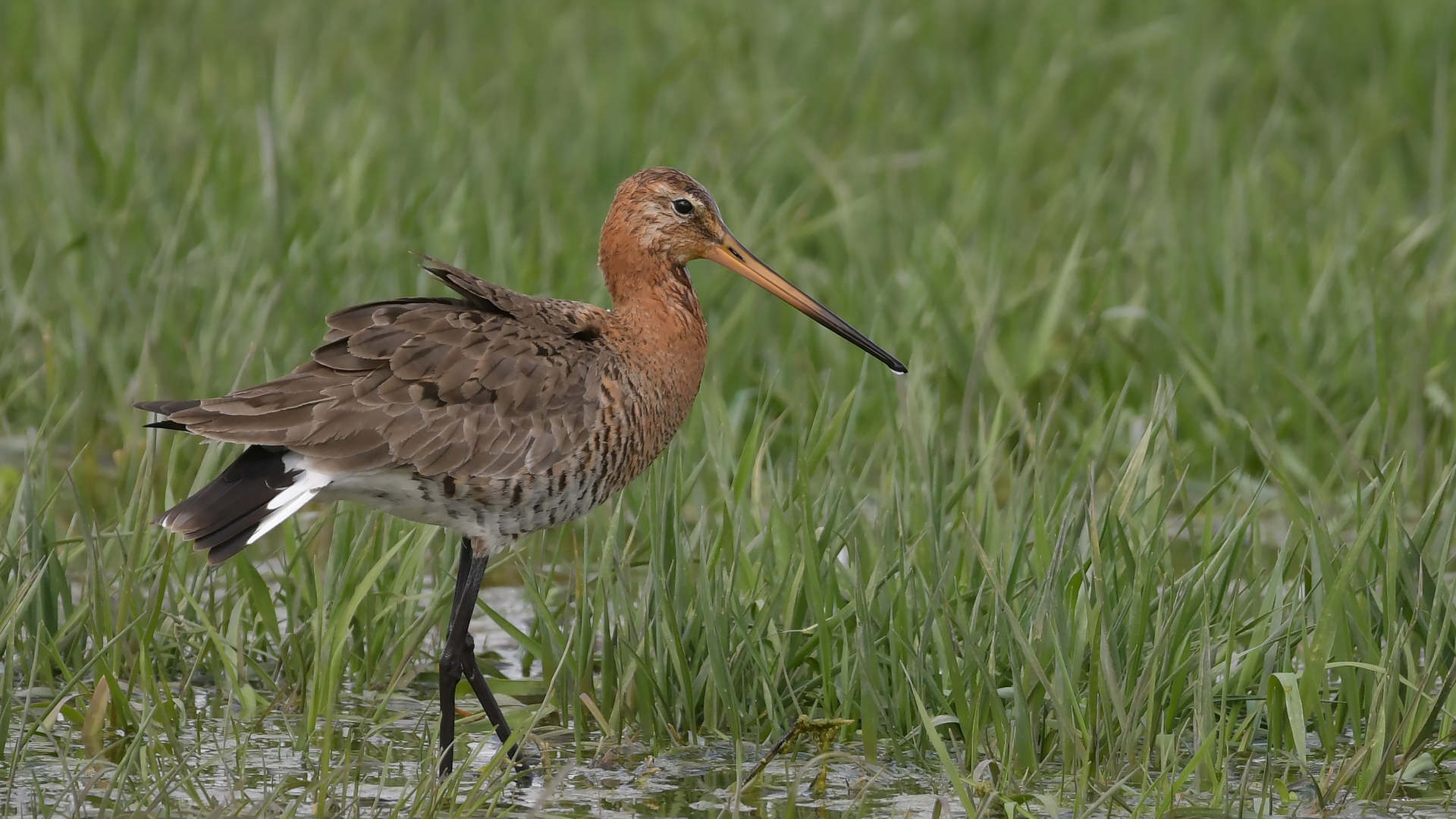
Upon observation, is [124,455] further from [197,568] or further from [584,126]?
[584,126]

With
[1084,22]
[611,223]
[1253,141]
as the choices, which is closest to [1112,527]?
[611,223]

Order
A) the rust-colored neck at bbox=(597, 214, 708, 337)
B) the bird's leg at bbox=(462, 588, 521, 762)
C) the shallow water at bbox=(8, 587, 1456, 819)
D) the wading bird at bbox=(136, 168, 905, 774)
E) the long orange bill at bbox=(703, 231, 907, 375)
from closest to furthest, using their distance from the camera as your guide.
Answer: the shallow water at bbox=(8, 587, 1456, 819)
the wading bird at bbox=(136, 168, 905, 774)
the bird's leg at bbox=(462, 588, 521, 762)
the rust-colored neck at bbox=(597, 214, 708, 337)
the long orange bill at bbox=(703, 231, 907, 375)

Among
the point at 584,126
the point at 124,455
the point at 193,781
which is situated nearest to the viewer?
the point at 193,781

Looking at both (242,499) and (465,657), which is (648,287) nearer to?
(465,657)

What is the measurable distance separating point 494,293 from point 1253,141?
549 centimetres

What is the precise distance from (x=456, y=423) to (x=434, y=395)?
9 cm

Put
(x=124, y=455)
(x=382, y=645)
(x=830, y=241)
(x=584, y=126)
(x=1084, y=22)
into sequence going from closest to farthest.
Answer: (x=382, y=645)
(x=124, y=455)
(x=830, y=241)
(x=584, y=126)
(x=1084, y=22)

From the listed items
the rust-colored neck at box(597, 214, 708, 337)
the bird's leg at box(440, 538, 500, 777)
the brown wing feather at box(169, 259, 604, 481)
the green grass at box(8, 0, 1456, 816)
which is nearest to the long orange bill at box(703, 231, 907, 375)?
the rust-colored neck at box(597, 214, 708, 337)

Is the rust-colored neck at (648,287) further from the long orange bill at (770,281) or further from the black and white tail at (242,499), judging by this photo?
the black and white tail at (242,499)

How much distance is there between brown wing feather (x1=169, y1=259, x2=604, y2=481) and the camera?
4.40 metres

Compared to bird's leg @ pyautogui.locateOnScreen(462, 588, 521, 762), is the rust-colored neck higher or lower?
higher

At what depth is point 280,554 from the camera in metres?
5.20

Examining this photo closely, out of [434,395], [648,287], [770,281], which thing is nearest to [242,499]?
[434,395]

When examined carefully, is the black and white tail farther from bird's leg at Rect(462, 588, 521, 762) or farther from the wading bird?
bird's leg at Rect(462, 588, 521, 762)
